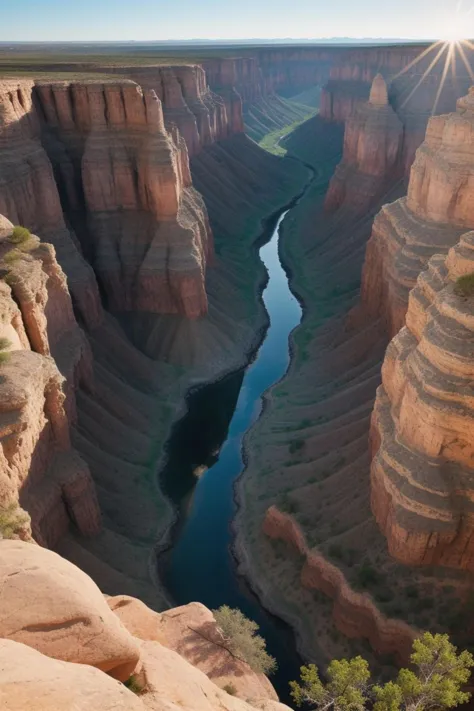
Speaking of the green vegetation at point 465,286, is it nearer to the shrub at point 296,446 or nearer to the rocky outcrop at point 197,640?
the shrub at point 296,446

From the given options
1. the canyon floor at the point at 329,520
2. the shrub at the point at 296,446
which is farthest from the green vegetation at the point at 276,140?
the shrub at the point at 296,446

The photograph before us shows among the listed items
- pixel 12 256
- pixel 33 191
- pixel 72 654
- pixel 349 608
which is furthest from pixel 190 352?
pixel 72 654

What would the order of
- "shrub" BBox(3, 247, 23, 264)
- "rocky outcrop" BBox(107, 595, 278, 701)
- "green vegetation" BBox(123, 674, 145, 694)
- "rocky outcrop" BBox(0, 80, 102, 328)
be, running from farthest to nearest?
"rocky outcrop" BBox(0, 80, 102, 328) → "shrub" BBox(3, 247, 23, 264) → "rocky outcrop" BBox(107, 595, 278, 701) → "green vegetation" BBox(123, 674, 145, 694)

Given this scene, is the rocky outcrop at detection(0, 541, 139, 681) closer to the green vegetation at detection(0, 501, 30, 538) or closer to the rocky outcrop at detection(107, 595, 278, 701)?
the rocky outcrop at detection(107, 595, 278, 701)

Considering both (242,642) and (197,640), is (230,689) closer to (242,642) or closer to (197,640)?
(197,640)

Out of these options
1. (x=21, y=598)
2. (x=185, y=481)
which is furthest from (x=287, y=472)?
(x=21, y=598)

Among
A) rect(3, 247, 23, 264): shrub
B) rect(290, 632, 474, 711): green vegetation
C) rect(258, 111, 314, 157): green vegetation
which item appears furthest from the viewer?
rect(258, 111, 314, 157): green vegetation

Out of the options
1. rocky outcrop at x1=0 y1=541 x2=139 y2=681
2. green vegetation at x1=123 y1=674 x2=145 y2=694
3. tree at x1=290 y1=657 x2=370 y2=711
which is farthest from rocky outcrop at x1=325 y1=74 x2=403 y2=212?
green vegetation at x1=123 y1=674 x2=145 y2=694
